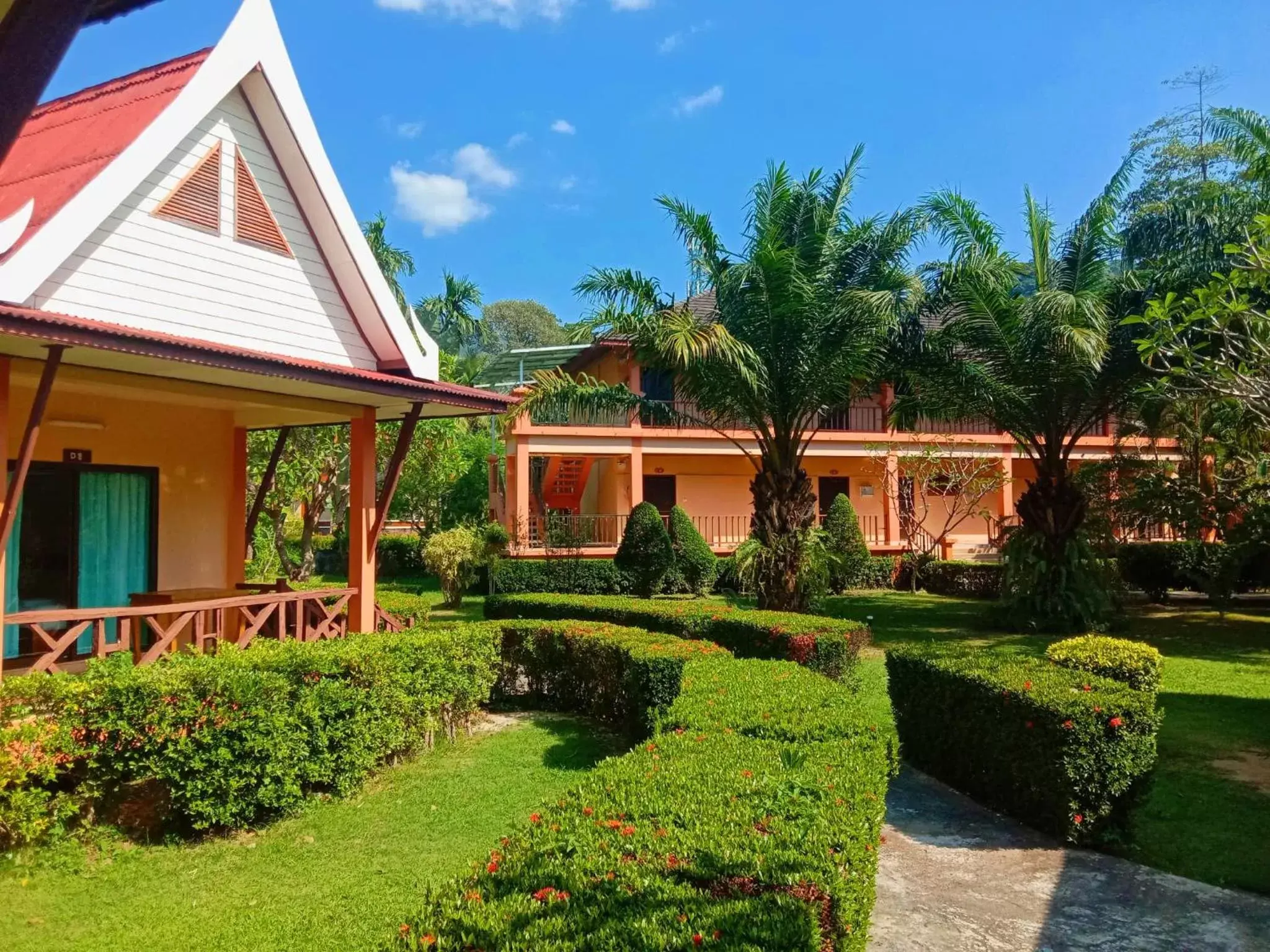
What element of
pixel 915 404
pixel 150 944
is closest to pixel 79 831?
pixel 150 944

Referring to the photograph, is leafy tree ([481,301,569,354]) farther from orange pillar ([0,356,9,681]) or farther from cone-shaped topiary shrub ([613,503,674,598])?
orange pillar ([0,356,9,681])

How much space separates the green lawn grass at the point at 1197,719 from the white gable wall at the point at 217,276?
8353 mm

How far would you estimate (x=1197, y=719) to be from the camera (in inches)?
349

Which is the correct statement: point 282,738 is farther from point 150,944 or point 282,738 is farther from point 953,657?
point 953,657

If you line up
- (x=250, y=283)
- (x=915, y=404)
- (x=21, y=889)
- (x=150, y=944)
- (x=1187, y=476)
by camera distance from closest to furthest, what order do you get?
(x=150, y=944) → (x=21, y=889) → (x=250, y=283) → (x=915, y=404) → (x=1187, y=476)

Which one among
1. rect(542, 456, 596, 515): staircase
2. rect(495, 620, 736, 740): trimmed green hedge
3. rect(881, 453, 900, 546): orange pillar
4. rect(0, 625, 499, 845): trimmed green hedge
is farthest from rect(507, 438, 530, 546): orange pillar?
rect(0, 625, 499, 845): trimmed green hedge

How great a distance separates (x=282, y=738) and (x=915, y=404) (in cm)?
1329

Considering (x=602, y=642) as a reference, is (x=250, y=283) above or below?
above

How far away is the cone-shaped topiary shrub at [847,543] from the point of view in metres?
22.3

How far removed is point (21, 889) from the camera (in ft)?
15.9

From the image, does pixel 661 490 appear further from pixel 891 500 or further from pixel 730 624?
pixel 730 624

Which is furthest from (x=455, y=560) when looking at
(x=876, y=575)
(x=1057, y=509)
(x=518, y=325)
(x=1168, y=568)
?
(x=518, y=325)

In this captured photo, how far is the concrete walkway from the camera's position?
4242mm

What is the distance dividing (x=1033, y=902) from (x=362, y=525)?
719 cm
